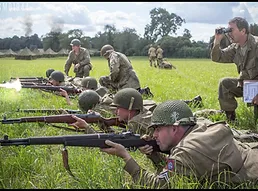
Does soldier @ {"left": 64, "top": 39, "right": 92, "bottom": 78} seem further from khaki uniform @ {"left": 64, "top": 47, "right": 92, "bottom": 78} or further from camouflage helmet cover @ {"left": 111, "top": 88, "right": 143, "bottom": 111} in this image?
camouflage helmet cover @ {"left": 111, "top": 88, "right": 143, "bottom": 111}

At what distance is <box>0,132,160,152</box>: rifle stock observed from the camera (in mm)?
3604

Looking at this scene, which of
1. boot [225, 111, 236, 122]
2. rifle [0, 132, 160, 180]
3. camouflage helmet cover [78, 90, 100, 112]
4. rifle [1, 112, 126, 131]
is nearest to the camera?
rifle [0, 132, 160, 180]

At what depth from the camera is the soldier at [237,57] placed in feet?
22.2

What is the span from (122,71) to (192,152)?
22.2ft

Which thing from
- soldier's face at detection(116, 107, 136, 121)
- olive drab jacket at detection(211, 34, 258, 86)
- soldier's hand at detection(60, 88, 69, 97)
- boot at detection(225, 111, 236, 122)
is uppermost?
olive drab jacket at detection(211, 34, 258, 86)

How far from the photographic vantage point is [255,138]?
4.96 m

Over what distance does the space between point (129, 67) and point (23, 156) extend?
582 cm

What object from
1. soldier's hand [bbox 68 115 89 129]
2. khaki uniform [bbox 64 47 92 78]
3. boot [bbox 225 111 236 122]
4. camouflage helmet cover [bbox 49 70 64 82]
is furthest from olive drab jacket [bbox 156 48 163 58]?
soldier's hand [bbox 68 115 89 129]

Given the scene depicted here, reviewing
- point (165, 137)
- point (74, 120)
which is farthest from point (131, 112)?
point (165, 137)

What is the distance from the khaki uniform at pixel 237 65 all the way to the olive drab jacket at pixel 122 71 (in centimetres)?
290

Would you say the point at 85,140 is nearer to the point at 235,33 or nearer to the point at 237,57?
the point at 235,33

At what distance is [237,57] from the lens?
7234mm

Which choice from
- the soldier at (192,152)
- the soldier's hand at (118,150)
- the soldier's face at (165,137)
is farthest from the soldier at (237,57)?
the soldier's hand at (118,150)

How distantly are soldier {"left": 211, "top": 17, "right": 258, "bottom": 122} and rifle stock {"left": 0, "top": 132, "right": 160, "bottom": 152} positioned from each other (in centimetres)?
374
